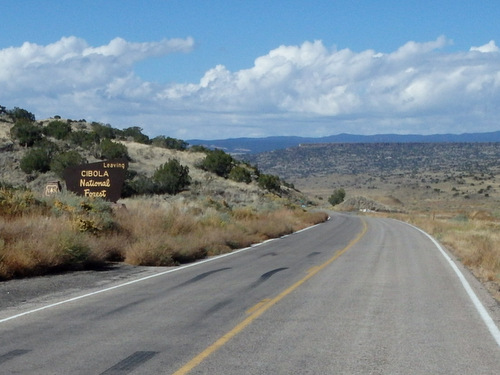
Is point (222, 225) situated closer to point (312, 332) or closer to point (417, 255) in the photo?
point (417, 255)

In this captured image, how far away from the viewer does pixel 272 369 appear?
25.4 ft

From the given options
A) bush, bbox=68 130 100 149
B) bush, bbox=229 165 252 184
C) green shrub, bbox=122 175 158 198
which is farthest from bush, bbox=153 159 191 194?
bush, bbox=229 165 252 184

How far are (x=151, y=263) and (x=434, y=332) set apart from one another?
10482 mm

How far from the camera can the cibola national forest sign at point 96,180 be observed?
26688mm

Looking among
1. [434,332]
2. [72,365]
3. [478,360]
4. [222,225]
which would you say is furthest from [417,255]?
[72,365]

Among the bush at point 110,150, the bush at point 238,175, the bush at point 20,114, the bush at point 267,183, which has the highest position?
the bush at point 20,114

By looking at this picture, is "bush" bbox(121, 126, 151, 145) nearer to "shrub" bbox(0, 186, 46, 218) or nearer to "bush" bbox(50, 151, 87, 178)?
"bush" bbox(50, 151, 87, 178)

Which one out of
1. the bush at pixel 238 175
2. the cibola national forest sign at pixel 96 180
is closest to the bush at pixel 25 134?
the bush at pixel 238 175

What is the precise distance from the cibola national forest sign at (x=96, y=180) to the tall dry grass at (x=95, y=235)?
1.29m

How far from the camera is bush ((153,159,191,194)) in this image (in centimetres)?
5378

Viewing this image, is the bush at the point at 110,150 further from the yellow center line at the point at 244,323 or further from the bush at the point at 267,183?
the yellow center line at the point at 244,323

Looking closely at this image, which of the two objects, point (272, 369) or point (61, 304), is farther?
point (61, 304)

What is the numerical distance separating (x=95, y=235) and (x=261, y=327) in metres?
10.9

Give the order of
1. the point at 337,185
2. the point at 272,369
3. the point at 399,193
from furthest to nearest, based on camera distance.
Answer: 1. the point at 337,185
2. the point at 399,193
3. the point at 272,369
